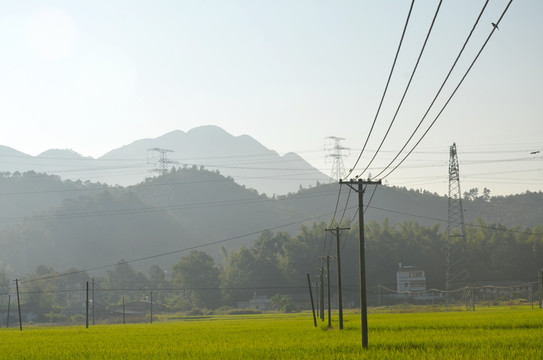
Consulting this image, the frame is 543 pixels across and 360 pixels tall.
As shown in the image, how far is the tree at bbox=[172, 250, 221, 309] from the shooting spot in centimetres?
18675

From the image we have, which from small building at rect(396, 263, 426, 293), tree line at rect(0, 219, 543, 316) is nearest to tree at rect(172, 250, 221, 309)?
tree line at rect(0, 219, 543, 316)

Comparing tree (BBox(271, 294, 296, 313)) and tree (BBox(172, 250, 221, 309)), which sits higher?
tree (BBox(172, 250, 221, 309))

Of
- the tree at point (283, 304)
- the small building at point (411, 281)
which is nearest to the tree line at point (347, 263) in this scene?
the small building at point (411, 281)

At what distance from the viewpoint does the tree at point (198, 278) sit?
186750 millimetres

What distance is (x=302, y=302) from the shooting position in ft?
589

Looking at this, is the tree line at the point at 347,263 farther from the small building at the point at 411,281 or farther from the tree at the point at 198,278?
the small building at the point at 411,281

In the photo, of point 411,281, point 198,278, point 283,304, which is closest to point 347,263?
point 411,281

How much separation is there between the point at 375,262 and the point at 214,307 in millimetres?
43328

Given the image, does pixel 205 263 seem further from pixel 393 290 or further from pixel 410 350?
pixel 410 350

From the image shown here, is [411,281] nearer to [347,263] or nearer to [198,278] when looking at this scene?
[347,263]

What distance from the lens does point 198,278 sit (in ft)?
629

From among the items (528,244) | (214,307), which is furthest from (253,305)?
(528,244)

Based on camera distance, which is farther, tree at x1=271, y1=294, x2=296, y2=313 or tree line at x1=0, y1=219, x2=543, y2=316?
tree line at x1=0, y1=219, x2=543, y2=316

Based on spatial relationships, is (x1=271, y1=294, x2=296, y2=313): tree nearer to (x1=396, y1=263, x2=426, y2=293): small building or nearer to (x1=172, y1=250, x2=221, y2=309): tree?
(x1=172, y1=250, x2=221, y2=309): tree
